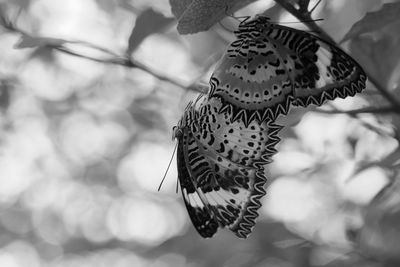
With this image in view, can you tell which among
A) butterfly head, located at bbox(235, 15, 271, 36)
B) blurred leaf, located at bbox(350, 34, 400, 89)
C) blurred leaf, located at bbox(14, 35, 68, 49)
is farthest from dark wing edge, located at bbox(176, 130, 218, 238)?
blurred leaf, located at bbox(350, 34, 400, 89)

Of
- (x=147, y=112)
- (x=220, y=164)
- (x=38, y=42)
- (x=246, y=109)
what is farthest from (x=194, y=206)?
(x=147, y=112)

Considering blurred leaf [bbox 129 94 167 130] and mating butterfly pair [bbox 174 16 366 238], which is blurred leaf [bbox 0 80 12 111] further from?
mating butterfly pair [bbox 174 16 366 238]

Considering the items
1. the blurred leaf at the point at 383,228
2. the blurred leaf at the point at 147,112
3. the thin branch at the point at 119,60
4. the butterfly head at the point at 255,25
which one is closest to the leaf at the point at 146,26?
the thin branch at the point at 119,60

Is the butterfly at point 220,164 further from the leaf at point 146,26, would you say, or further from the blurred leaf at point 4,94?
the blurred leaf at point 4,94

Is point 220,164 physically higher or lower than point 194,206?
higher

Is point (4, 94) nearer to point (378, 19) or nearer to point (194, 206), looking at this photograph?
point (194, 206)

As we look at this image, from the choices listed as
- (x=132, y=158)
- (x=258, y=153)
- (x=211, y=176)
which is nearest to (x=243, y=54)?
(x=258, y=153)

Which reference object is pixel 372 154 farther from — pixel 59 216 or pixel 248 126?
pixel 59 216
